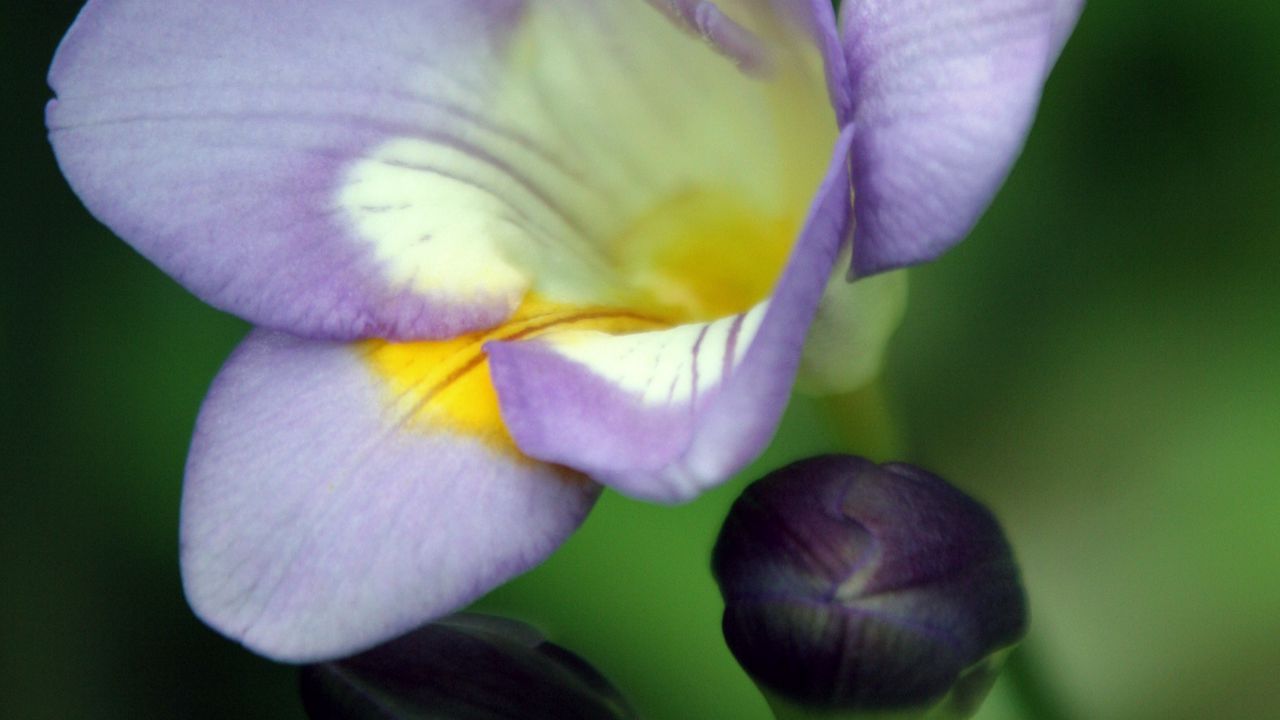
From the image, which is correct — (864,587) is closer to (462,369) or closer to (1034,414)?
(462,369)

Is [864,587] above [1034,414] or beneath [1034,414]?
above

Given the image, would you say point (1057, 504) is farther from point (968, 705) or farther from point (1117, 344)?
point (968, 705)

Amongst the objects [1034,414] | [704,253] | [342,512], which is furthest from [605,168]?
[1034,414]

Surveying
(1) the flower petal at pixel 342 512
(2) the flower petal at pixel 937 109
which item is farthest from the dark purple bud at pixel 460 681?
(2) the flower petal at pixel 937 109

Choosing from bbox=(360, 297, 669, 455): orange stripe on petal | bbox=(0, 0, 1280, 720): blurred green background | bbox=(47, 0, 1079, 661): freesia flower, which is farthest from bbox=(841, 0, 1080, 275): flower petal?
bbox=(0, 0, 1280, 720): blurred green background

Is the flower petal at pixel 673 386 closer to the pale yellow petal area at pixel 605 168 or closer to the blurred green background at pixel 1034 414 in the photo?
the pale yellow petal area at pixel 605 168

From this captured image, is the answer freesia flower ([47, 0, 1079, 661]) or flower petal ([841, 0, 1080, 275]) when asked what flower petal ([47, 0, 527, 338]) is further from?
flower petal ([841, 0, 1080, 275])
